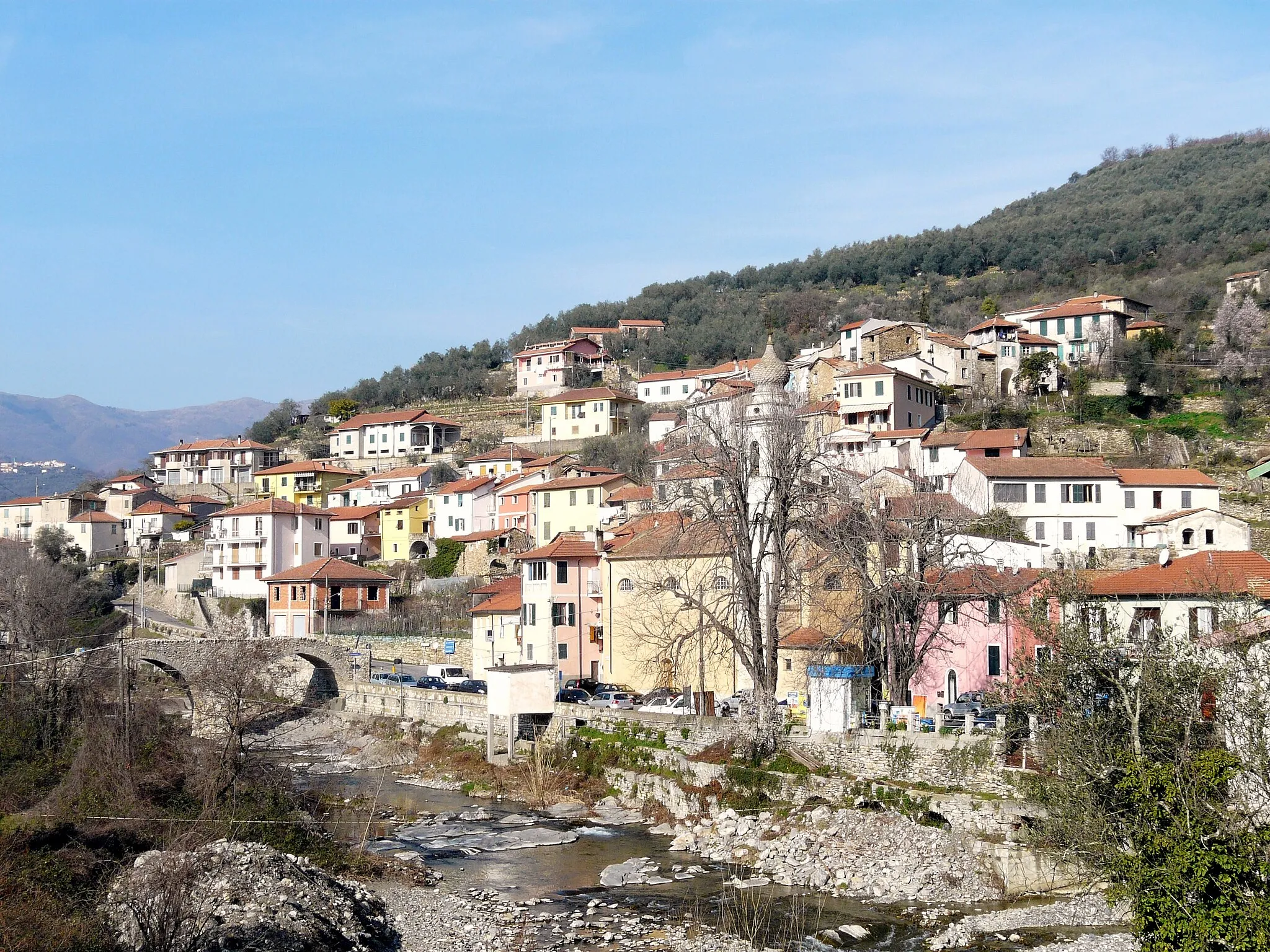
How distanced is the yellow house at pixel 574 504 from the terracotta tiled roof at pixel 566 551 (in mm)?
11605

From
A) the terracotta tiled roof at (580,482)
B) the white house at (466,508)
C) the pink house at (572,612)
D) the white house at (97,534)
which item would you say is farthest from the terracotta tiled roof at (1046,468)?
the white house at (97,534)

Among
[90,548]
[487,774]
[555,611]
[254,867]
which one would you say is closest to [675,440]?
[555,611]

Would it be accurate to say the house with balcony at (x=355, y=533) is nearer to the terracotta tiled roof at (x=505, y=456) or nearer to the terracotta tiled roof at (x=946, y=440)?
the terracotta tiled roof at (x=505, y=456)

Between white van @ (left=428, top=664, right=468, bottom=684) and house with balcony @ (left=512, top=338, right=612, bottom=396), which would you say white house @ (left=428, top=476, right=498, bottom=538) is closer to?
white van @ (left=428, top=664, right=468, bottom=684)

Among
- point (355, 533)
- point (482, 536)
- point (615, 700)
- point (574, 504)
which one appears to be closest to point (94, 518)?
point (355, 533)

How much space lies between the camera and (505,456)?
273 feet

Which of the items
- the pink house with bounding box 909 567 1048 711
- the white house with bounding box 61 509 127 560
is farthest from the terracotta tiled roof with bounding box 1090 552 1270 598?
the white house with bounding box 61 509 127 560

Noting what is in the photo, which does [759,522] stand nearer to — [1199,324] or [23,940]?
[23,940]

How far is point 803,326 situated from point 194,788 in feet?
291

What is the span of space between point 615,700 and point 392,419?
2485 inches

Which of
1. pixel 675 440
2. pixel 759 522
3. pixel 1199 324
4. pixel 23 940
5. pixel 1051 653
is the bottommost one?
pixel 23 940

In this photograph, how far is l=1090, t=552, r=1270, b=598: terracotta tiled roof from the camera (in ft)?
97.8

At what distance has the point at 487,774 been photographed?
1516 inches

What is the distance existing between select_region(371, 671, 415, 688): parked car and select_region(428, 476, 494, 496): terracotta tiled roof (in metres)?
21.3
